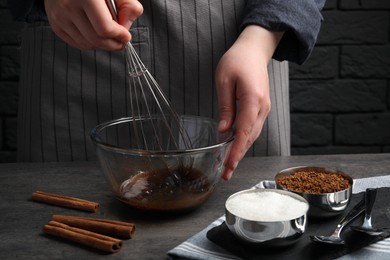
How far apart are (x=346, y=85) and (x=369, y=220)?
0.99 m

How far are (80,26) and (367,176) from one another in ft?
1.76

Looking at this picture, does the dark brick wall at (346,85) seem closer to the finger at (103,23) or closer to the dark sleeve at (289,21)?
the dark sleeve at (289,21)

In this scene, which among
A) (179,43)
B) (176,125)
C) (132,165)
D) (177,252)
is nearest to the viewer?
(177,252)

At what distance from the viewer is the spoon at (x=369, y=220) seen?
0.77 metres

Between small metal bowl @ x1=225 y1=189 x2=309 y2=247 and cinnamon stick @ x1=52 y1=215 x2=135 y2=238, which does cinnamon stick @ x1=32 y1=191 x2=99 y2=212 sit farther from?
small metal bowl @ x1=225 y1=189 x2=309 y2=247

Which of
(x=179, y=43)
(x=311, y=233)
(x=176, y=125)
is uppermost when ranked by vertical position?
(x=179, y=43)

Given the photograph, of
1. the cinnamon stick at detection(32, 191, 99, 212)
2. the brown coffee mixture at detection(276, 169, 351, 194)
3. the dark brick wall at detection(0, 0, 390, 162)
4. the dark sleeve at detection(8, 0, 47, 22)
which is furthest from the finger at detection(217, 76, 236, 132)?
the dark brick wall at detection(0, 0, 390, 162)

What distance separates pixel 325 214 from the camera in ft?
2.67

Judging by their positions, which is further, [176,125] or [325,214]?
[176,125]

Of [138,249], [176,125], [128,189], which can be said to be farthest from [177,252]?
[176,125]

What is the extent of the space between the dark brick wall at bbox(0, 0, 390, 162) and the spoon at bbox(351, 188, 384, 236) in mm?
898

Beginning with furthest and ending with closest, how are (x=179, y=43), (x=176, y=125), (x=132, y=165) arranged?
1. (x=179, y=43)
2. (x=176, y=125)
3. (x=132, y=165)

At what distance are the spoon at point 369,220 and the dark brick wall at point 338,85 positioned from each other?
2.94ft

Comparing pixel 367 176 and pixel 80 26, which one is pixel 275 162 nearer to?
pixel 367 176
